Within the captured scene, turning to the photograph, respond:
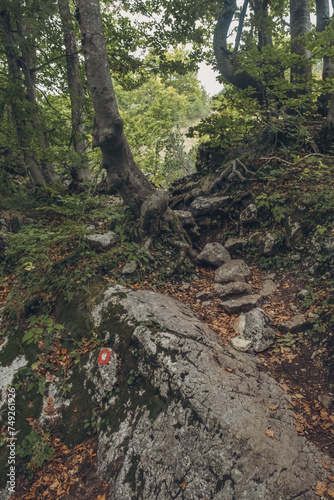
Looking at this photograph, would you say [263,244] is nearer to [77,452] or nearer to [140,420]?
[140,420]

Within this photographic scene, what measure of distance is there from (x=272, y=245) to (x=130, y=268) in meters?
3.03

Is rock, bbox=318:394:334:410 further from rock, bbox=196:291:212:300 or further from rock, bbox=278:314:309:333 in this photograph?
rock, bbox=196:291:212:300

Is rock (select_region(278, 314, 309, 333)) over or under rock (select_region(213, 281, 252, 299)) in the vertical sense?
under

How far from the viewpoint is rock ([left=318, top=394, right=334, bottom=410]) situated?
287 cm

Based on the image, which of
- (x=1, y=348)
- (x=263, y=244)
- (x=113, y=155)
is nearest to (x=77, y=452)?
(x=1, y=348)

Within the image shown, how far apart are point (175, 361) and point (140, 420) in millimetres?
727

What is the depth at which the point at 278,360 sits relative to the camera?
3.56 m

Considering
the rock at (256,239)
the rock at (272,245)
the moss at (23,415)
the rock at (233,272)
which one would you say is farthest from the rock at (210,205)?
the moss at (23,415)

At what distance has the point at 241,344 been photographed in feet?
12.4

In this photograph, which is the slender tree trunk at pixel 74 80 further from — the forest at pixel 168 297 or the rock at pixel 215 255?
the rock at pixel 215 255

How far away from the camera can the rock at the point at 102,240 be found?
507 cm

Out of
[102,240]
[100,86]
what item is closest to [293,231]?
[102,240]

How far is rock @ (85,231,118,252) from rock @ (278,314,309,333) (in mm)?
3512

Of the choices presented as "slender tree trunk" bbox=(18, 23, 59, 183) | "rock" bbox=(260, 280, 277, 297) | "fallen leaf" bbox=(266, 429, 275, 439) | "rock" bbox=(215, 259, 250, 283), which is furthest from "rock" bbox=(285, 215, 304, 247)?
"slender tree trunk" bbox=(18, 23, 59, 183)
